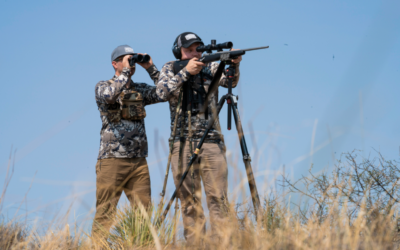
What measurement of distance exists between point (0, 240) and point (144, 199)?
1.52 meters

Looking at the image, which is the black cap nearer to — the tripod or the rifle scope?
the rifle scope

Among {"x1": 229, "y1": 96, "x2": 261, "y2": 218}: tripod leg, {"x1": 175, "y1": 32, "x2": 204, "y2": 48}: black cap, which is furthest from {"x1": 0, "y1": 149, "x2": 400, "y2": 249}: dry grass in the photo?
{"x1": 175, "y1": 32, "x2": 204, "y2": 48}: black cap

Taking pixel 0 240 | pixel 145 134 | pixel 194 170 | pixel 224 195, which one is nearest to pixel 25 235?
pixel 0 240

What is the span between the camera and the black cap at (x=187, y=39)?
3.97 meters

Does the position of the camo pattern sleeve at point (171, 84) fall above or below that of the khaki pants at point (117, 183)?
above

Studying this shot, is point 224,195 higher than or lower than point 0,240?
higher

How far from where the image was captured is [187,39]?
3992 millimetres

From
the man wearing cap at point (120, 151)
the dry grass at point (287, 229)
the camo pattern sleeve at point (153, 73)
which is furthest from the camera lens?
the camo pattern sleeve at point (153, 73)

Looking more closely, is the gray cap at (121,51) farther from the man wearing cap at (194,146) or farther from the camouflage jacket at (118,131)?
the man wearing cap at (194,146)

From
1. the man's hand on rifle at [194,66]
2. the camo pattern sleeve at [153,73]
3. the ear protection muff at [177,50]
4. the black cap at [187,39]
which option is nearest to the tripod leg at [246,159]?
the man's hand on rifle at [194,66]

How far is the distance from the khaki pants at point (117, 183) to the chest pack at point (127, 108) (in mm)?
473

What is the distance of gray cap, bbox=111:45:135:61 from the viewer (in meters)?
4.45

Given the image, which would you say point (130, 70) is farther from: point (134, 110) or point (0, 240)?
point (0, 240)

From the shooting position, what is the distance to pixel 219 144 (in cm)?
392
